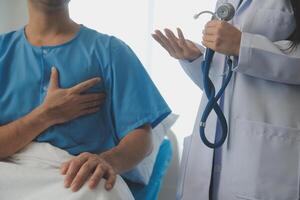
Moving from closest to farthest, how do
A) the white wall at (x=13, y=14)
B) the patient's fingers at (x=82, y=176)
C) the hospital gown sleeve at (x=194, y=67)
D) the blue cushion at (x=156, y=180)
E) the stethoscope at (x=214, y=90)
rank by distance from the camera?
the patient's fingers at (x=82, y=176) → the stethoscope at (x=214, y=90) → the hospital gown sleeve at (x=194, y=67) → the blue cushion at (x=156, y=180) → the white wall at (x=13, y=14)

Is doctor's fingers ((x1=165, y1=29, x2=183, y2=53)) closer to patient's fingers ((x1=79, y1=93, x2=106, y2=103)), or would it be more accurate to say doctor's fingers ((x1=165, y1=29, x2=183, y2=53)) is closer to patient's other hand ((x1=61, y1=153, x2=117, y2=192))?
patient's fingers ((x1=79, y1=93, x2=106, y2=103))

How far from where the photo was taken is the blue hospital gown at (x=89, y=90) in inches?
42.8

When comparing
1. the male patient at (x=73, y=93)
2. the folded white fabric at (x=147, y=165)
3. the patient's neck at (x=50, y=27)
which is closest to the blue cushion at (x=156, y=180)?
the folded white fabric at (x=147, y=165)

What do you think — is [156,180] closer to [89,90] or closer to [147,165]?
[147,165]

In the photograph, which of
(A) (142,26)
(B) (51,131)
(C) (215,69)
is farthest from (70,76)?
(A) (142,26)

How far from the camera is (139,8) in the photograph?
71.5 inches

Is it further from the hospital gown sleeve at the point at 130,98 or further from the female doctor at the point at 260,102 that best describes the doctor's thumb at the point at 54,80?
the female doctor at the point at 260,102

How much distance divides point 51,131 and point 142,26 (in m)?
0.92

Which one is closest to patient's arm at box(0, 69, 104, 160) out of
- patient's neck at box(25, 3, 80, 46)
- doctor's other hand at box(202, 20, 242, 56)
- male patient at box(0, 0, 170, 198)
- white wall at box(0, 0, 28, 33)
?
male patient at box(0, 0, 170, 198)

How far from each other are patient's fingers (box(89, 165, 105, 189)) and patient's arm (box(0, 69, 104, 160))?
233 millimetres

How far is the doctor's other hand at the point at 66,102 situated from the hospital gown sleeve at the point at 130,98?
2.6 inches

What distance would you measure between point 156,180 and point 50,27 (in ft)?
2.28

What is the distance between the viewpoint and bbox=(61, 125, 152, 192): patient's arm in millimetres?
871

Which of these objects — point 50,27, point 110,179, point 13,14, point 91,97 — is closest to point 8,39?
point 50,27
